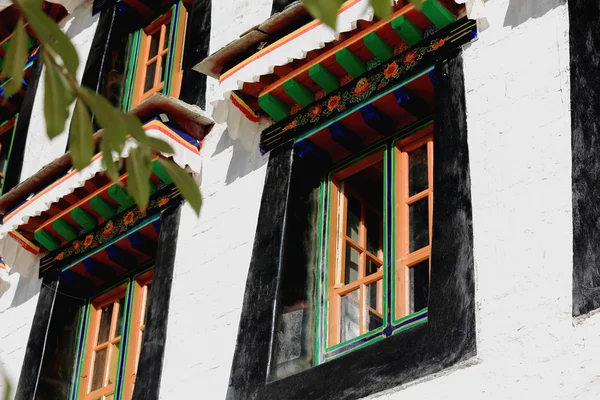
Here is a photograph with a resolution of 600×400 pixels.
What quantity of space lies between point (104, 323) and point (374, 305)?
102 inches

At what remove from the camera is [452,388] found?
5.34 metres

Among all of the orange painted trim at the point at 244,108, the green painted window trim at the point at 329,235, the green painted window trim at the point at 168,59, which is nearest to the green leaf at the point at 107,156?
the green painted window trim at the point at 329,235

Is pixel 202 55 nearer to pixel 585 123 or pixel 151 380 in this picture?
pixel 151 380

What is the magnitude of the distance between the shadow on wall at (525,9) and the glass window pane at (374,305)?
1.52m

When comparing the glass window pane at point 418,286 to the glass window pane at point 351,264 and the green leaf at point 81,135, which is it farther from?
the green leaf at point 81,135

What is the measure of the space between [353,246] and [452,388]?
1637 millimetres

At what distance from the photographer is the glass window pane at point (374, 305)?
252 inches

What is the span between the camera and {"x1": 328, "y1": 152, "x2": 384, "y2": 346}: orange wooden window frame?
21.2ft

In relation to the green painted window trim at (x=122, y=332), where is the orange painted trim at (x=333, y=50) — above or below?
above

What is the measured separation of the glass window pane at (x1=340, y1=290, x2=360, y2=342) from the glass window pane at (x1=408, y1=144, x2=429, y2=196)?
64 centimetres

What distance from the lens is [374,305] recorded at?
21.2ft

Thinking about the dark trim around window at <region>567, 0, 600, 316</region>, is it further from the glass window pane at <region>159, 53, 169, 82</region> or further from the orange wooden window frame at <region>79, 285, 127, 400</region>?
the glass window pane at <region>159, 53, 169, 82</region>

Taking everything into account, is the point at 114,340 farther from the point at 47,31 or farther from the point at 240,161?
the point at 47,31

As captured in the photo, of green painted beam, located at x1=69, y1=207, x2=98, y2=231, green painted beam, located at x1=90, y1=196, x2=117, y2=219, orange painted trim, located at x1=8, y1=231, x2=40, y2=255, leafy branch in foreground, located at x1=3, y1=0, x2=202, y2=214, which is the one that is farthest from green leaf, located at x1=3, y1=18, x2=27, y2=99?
orange painted trim, located at x1=8, y1=231, x2=40, y2=255
